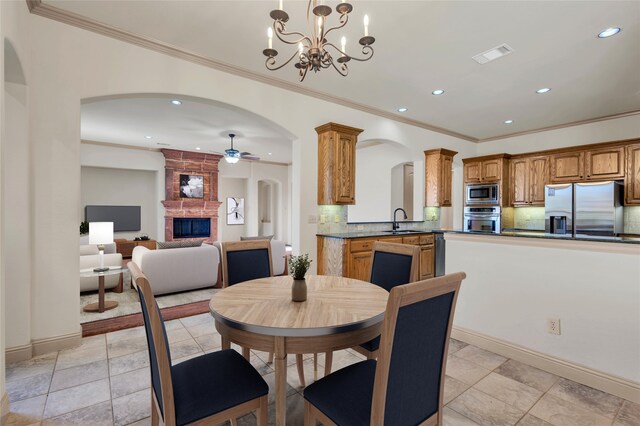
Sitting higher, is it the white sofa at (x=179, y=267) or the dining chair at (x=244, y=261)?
the dining chair at (x=244, y=261)

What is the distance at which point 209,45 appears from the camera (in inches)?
122

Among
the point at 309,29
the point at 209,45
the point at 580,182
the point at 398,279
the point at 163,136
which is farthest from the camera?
the point at 163,136

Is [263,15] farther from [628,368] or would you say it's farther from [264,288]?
[628,368]

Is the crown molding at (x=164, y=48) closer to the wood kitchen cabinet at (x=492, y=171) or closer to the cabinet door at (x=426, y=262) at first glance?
the cabinet door at (x=426, y=262)

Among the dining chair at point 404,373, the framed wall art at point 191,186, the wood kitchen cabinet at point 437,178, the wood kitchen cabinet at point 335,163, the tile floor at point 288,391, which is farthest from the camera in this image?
the framed wall art at point 191,186

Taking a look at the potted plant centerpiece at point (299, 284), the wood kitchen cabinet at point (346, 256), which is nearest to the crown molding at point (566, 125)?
the wood kitchen cabinet at point (346, 256)

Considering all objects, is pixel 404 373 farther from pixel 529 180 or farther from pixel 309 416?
pixel 529 180

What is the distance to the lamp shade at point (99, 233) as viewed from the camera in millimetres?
3402

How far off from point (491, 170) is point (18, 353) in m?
7.51

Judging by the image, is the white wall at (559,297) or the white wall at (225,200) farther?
the white wall at (225,200)

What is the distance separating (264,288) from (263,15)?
7.61 feet

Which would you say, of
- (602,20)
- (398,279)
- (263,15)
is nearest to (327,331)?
(398,279)

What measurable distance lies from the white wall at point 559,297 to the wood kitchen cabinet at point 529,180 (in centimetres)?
413

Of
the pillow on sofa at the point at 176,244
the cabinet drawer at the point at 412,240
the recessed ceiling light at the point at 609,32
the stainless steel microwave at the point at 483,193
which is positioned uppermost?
the recessed ceiling light at the point at 609,32
